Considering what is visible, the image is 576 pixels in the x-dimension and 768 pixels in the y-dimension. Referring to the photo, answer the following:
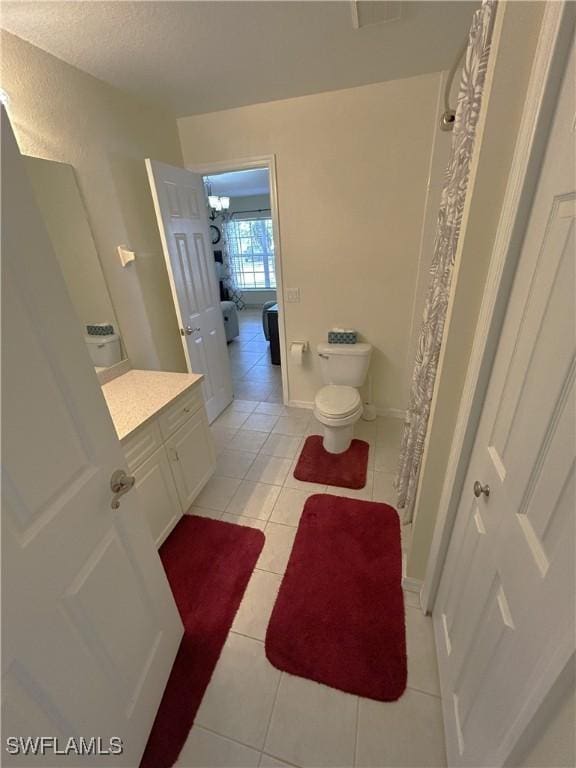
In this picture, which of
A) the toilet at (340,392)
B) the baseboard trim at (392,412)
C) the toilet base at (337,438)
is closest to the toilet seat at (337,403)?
the toilet at (340,392)

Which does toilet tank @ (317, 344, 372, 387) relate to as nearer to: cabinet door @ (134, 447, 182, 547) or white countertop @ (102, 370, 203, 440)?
white countertop @ (102, 370, 203, 440)

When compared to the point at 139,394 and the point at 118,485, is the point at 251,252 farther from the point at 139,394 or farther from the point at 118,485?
the point at 118,485

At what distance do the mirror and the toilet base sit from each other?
1.55 meters

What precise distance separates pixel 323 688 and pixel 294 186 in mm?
2906

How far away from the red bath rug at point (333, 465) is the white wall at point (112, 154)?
132 cm

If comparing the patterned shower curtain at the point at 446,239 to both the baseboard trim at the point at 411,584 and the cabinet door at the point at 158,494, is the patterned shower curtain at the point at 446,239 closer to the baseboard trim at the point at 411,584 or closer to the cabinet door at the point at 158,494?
the baseboard trim at the point at 411,584

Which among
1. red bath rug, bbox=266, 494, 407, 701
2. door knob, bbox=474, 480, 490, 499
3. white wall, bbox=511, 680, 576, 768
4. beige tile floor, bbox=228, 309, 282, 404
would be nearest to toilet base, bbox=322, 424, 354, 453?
red bath rug, bbox=266, 494, 407, 701

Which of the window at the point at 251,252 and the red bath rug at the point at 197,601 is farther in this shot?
the window at the point at 251,252

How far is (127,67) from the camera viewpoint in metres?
1.63

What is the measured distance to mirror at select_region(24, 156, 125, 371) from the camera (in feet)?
4.99

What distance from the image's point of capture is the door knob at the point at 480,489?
83 cm

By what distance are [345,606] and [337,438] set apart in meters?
1.10

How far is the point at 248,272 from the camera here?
717 centimetres

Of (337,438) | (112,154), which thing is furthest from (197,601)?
(112,154)
